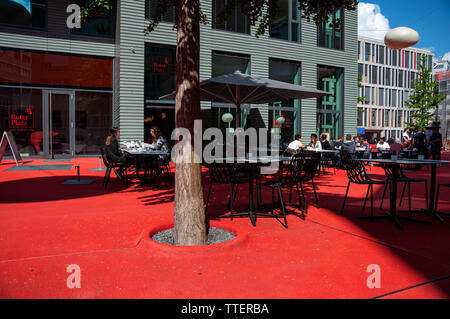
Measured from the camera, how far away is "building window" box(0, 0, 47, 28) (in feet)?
46.5

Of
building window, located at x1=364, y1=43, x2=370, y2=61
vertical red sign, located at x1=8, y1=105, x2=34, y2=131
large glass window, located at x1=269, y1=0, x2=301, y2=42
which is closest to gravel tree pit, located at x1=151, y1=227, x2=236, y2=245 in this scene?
vertical red sign, located at x1=8, y1=105, x2=34, y2=131

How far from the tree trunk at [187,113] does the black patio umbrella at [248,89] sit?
11.0ft

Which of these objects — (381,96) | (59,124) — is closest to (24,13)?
(59,124)

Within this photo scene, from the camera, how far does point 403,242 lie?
13.8 ft

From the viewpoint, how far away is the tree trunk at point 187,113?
3852mm

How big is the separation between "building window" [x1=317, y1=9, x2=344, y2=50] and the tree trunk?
55.4 ft

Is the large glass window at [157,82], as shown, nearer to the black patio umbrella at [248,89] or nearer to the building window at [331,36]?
the black patio umbrella at [248,89]

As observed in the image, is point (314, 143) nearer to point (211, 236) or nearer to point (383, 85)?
point (211, 236)

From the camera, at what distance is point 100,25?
1551cm

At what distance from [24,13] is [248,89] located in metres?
11.8

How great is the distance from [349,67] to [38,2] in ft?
54.6

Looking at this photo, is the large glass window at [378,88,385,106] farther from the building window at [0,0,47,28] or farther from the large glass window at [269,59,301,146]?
the building window at [0,0,47,28]
